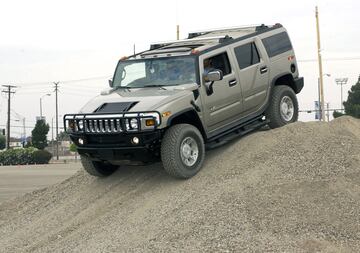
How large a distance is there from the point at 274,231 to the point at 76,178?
6.04 meters

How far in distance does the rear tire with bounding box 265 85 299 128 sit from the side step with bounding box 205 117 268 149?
0.18 meters

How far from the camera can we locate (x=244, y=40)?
411 inches

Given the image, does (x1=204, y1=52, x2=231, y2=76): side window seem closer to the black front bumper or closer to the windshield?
the windshield

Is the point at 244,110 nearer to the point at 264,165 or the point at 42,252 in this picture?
the point at 264,165

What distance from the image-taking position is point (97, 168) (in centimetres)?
1023

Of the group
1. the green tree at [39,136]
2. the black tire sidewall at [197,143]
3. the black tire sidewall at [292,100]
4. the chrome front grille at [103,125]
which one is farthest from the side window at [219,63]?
the green tree at [39,136]

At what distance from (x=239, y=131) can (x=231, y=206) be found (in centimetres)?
305

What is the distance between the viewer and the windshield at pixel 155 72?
9.42 meters

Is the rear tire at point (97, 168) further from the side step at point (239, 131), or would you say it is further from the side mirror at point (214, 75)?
the side mirror at point (214, 75)

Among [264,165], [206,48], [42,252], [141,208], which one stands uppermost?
[206,48]

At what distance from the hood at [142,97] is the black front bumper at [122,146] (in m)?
0.41

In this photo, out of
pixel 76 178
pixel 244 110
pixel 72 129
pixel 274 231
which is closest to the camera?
pixel 274 231

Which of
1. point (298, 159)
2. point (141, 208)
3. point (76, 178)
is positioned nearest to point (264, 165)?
point (298, 159)

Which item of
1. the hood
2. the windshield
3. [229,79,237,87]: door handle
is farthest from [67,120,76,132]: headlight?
[229,79,237,87]: door handle
